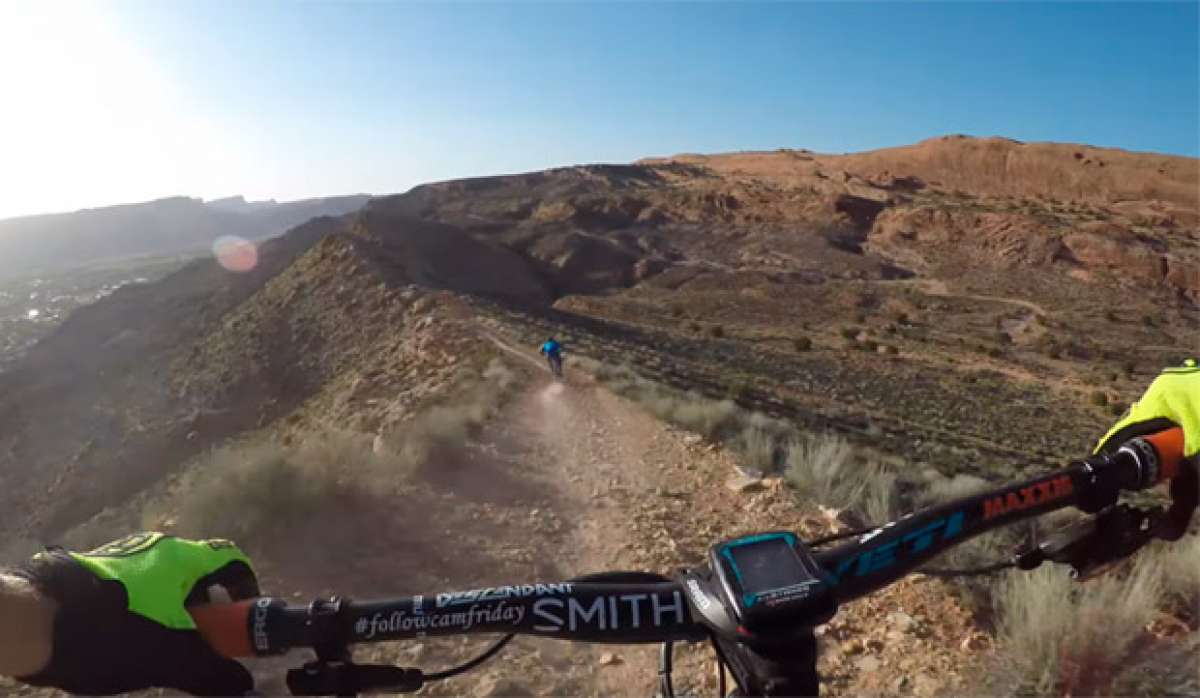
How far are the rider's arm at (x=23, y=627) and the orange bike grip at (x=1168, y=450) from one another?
2602mm

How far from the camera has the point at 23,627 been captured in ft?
4.22

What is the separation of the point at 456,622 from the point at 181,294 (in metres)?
57.5

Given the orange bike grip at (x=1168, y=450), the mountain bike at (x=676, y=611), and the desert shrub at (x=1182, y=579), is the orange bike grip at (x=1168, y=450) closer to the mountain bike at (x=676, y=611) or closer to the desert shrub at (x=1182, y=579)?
the mountain bike at (x=676, y=611)

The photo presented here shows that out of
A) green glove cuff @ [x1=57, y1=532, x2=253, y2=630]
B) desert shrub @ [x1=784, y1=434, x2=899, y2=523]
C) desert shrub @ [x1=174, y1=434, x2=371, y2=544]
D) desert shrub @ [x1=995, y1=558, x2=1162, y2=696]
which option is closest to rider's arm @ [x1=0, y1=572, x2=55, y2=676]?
green glove cuff @ [x1=57, y1=532, x2=253, y2=630]

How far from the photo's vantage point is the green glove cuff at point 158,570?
55.9 inches

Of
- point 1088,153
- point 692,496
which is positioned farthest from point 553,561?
point 1088,153

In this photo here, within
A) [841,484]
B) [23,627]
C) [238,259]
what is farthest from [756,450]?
[238,259]

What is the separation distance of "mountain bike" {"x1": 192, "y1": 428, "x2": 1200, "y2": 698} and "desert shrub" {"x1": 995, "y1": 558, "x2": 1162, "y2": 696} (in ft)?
5.52

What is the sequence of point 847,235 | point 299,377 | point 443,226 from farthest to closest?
point 847,235, point 443,226, point 299,377

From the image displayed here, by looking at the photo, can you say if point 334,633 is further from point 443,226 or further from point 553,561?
point 443,226

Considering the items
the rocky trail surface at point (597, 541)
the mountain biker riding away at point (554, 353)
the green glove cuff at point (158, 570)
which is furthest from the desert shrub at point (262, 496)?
the mountain biker riding away at point (554, 353)

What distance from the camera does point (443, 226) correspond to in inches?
1761

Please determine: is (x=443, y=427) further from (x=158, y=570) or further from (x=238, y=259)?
(x=238, y=259)

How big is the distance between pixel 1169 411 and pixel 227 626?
248cm
